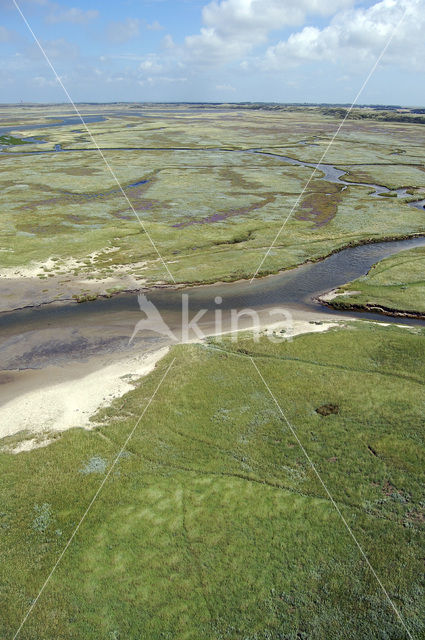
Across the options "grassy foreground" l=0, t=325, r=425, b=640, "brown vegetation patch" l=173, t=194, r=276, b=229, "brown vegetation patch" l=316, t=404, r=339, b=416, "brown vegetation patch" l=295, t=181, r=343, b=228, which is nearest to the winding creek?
"grassy foreground" l=0, t=325, r=425, b=640

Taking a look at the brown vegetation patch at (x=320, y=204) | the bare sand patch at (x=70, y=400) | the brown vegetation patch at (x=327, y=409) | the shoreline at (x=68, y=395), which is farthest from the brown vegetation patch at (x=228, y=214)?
the brown vegetation patch at (x=327, y=409)

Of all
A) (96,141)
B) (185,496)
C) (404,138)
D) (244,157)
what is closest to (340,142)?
(404,138)

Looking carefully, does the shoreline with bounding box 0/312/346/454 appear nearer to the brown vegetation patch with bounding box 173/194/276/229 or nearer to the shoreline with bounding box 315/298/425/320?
the shoreline with bounding box 315/298/425/320

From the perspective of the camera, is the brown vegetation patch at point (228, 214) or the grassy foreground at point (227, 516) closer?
the grassy foreground at point (227, 516)

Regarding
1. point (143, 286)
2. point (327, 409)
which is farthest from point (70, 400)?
point (143, 286)

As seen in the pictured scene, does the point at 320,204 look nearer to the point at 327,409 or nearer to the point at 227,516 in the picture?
the point at 327,409

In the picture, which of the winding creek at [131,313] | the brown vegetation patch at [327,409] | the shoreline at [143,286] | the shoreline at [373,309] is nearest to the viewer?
the brown vegetation patch at [327,409]

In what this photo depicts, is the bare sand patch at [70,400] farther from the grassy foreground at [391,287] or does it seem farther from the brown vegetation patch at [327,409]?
the grassy foreground at [391,287]

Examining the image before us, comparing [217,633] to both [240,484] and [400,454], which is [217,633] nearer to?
[240,484]
